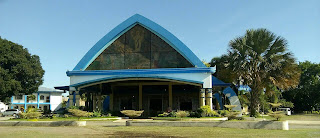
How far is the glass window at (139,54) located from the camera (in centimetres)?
2525

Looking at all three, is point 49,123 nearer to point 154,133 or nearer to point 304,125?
point 154,133

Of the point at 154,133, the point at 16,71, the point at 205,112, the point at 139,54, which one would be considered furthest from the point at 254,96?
the point at 16,71

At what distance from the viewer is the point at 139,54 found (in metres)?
25.6

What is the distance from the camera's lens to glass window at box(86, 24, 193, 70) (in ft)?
82.8

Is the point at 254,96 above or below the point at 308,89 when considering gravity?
below

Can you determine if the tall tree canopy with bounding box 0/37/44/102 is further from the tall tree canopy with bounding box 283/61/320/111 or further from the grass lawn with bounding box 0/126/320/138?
the tall tree canopy with bounding box 283/61/320/111

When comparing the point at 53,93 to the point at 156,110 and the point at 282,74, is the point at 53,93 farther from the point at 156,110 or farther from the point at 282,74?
the point at 282,74

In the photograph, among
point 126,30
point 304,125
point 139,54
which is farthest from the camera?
point 126,30

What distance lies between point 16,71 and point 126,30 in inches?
838

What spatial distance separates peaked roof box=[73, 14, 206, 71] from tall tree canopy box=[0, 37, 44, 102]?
1796cm

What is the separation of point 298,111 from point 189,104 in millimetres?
31172

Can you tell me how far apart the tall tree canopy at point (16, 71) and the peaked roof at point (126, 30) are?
58.9ft

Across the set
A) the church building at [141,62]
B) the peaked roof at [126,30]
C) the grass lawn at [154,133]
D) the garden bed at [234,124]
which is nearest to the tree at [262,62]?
the church building at [141,62]

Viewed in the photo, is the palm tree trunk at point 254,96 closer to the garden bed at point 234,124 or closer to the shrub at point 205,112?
the shrub at point 205,112
